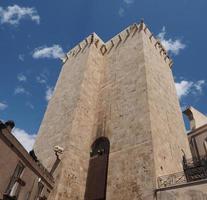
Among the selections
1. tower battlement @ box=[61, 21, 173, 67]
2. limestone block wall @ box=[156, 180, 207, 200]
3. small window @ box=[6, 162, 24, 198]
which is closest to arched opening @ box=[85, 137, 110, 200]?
limestone block wall @ box=[156, 180, 207, 200]

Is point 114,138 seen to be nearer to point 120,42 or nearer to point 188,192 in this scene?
point 188,192

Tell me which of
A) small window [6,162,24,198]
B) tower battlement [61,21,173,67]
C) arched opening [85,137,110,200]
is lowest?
small window [6,162,24,198]

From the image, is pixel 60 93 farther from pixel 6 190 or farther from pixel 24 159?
pixel 6 190

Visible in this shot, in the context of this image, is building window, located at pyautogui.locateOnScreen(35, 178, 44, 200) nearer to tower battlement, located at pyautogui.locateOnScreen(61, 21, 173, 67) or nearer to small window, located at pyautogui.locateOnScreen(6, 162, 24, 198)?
small window, located at pyautogui.locateOnScreen(6, 162, 24, 198)

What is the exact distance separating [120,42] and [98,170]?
1244 centimetres

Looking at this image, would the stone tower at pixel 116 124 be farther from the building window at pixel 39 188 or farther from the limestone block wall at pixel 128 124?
the building window at pixel 39 188

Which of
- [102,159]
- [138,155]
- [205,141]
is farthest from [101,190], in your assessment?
[205,141]

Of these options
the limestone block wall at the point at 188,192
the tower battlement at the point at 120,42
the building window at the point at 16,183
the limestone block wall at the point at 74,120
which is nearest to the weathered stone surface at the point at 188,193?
the limestone block wall at the point at 188,192

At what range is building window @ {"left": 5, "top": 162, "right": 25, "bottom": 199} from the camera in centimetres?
791

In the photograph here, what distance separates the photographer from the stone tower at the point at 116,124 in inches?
429

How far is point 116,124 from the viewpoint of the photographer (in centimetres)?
1371

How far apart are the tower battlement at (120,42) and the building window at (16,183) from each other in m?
14.6

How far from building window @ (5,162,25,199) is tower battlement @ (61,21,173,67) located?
48.0 feet

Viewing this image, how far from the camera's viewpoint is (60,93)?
18625 mm
